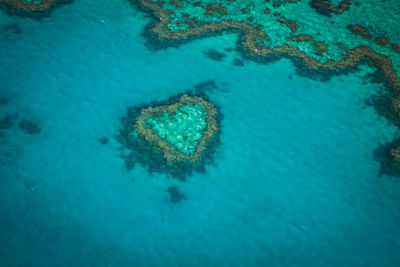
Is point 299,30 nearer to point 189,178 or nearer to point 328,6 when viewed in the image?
point 328,6

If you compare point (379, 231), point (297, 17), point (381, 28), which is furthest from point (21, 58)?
point (381, 28)

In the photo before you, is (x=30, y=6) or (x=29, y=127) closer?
(x=29, y=127)

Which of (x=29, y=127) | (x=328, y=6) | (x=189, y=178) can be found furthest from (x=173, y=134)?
(x=328, y=6)

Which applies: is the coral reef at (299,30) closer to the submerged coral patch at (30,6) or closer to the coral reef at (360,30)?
the coral reef at (360,30)

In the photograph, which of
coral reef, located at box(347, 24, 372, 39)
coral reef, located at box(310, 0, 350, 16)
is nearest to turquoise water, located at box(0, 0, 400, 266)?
coral reef, located at box(347, 24, 372, 39)

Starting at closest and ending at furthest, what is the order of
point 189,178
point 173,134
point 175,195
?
point 175,195 < point 189,178 < point 173,134
